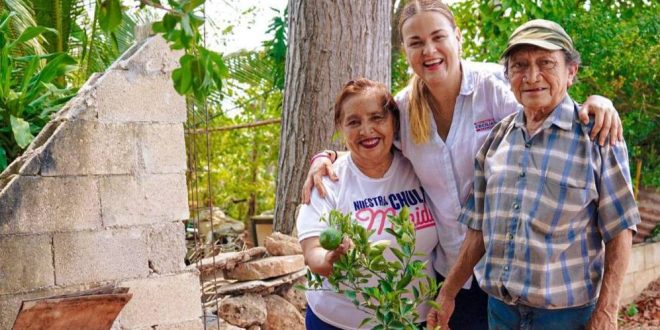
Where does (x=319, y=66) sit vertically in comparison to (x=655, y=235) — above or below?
above

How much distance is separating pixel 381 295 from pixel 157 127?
1871 mm

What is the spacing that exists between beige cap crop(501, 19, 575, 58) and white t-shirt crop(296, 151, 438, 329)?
2.01 feet

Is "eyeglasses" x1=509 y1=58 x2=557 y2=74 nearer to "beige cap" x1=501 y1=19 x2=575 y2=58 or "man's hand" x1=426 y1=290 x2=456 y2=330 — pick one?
"beige cap" x1=501 y1=19 x2=575 y2=58

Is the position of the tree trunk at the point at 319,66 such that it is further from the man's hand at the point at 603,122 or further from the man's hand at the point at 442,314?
the man's hand at the point at 603,122

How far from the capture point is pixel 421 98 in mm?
2779

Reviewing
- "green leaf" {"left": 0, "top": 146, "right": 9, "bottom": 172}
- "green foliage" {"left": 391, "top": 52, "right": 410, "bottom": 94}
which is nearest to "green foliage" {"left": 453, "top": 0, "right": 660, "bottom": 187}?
"green foliage" {"left": 391, "top": 52, "right": 410, "bottom": 94}

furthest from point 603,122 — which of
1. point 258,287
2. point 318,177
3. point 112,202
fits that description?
point 258,287

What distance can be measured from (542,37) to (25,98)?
253 centimetres

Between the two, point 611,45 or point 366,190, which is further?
point 611,45

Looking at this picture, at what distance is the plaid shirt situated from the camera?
233 centimetres

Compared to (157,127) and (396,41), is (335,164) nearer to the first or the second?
(157,127)

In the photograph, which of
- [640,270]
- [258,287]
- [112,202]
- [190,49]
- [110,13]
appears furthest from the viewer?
[640,270]

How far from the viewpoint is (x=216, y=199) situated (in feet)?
32.4

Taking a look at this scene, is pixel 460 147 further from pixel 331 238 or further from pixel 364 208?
pixel 331 238
